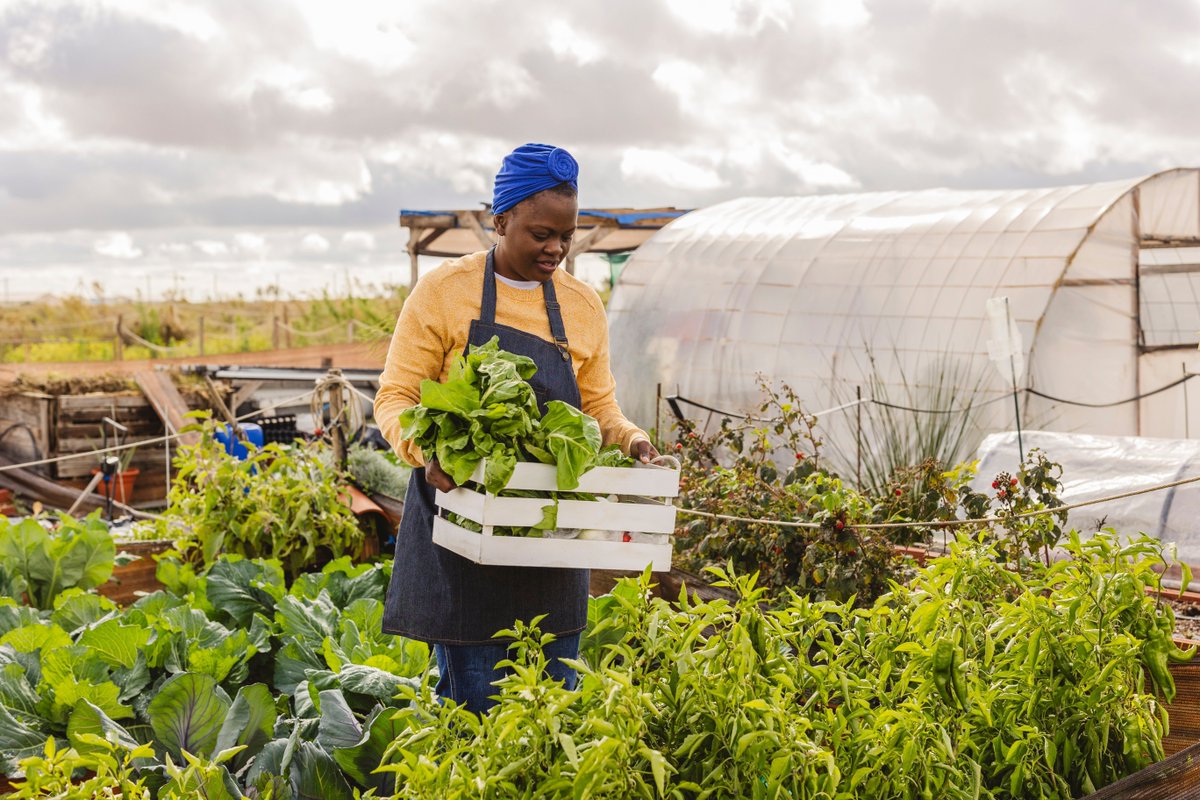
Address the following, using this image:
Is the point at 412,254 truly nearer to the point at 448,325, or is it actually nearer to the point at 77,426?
the point at 77,426

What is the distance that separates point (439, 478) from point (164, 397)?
10.4 metres

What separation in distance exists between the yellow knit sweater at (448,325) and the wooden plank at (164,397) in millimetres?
9477

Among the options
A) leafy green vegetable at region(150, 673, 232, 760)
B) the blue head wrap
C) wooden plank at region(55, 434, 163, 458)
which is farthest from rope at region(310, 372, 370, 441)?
wooden plank at region(55, 434, 163, 458)

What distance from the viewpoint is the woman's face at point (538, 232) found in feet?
6.74

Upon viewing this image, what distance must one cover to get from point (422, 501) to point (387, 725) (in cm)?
53

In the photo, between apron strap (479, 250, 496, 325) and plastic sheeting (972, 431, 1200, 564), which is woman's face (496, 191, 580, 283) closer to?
apron strap (479, 250, 496, 325)

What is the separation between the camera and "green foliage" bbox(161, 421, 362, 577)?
4625 mm

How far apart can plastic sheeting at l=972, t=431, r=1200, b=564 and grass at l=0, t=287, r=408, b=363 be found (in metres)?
11.6

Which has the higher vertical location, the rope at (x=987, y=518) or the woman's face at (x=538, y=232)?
the woman's face at (x=538, y=232)

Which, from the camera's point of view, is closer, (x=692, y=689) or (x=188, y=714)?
(x=692, y=689)

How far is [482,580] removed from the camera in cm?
213

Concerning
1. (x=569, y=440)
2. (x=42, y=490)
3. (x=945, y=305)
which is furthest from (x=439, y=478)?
(x=42, y=490)

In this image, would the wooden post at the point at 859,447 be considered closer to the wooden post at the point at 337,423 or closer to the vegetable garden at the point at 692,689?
the vegetable garden at the point at 692,689

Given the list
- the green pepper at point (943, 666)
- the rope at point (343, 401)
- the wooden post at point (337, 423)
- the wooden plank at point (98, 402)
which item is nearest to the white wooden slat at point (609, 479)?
the green pepper at point (943, 666)
